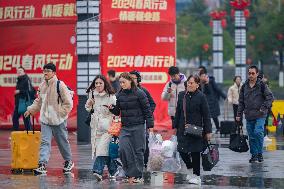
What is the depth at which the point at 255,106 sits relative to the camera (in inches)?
704

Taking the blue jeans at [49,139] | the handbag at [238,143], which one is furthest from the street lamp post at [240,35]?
the blue jeans at [49,139]

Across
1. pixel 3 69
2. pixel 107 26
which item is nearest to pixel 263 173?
pixel 107 26

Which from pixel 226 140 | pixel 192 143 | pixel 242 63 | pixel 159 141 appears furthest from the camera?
pixel 242 63

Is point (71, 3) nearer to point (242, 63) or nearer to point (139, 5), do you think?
point (139, 5)

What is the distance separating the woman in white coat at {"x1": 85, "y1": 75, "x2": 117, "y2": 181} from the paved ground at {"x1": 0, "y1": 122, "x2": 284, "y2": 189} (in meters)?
0.31

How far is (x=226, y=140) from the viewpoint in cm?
2412

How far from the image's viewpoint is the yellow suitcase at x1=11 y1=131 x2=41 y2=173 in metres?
16.6

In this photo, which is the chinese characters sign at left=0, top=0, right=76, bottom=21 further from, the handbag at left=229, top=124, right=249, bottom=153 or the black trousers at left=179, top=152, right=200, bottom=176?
the black trousers at left=179, top=152, right=200, bottom=176

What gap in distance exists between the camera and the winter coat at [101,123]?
15.4m

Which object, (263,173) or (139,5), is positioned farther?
(139,5)

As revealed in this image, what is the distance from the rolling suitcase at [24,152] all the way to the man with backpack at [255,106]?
3.51 meters

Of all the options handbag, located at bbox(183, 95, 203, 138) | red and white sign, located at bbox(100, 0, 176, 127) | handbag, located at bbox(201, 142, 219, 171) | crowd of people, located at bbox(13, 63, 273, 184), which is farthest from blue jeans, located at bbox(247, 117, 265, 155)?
red and white sign, located at bbox(100, 0, 176, 127)

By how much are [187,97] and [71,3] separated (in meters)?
11.2

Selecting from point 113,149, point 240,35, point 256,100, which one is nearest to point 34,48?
point 256,100
